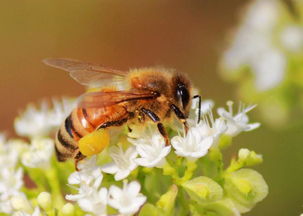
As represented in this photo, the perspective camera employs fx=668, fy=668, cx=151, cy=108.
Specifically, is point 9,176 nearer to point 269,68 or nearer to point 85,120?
point 85,120

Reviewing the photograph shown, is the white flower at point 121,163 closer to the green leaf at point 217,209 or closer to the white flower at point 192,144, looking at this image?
the white flower at point 192,144

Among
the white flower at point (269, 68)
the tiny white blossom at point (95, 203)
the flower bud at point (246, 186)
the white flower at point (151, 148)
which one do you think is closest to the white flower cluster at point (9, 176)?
the tiny white blossom at point (95, 203)

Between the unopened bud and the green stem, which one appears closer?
the unopened bud

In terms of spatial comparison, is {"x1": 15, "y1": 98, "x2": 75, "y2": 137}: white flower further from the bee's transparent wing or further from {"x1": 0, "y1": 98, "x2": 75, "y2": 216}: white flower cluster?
the bee's transparent wing

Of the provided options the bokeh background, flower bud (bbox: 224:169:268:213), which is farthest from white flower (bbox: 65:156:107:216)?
the bokeh background

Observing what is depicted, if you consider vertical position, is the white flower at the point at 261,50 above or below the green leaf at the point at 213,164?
above

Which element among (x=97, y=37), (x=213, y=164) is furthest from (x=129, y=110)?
(x=97, y=37)

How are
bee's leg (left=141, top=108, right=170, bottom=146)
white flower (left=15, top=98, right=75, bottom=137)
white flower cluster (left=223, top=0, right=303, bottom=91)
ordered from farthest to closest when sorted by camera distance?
white flower cluster (left=223, top=0, right=303, bottom=91) → white flower (left=15, top=98, right=75, bottom=137) → bee's leg (left=141, top=108, right=170, bottom=146)
